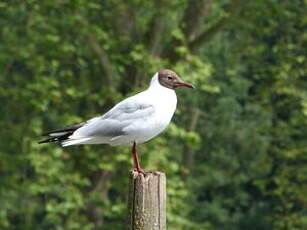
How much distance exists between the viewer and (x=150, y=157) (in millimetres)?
11547

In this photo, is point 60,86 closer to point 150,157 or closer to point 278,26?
point 150,157

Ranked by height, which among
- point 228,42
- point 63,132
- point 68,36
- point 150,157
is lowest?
point 63,132

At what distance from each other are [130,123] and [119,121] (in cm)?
Answer: 8

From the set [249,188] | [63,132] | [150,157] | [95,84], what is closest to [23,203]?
[95,84]

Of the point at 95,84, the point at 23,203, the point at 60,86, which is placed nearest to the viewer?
the point at 60,86

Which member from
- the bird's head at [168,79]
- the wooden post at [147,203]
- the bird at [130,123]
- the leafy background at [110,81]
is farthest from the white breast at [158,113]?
the leafy background at [110,81]

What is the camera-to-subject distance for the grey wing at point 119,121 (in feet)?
18.4

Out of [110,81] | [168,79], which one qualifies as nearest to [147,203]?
[168,79]

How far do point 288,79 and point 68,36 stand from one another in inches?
134

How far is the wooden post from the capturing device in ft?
14.7

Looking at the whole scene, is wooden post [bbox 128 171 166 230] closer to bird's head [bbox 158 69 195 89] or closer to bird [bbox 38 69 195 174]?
bird [bbox 38 69 195 174]

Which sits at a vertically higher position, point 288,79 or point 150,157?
point 288,79

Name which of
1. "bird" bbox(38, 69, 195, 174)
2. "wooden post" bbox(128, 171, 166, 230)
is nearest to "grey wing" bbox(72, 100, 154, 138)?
"bird" bbox(38, 69, 195, 174)

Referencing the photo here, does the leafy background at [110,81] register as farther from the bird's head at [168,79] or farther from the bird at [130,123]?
the bird at [130,123]
